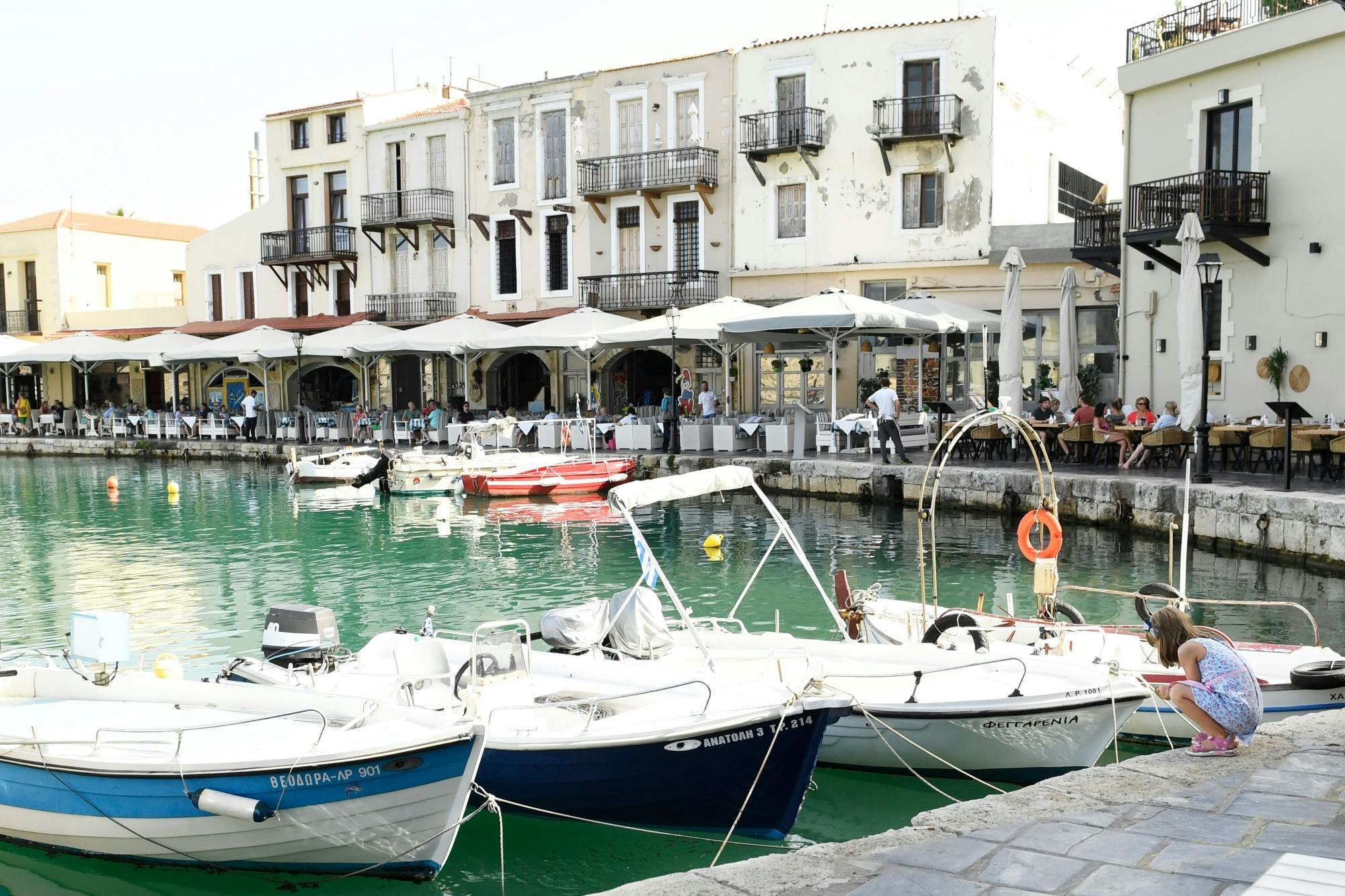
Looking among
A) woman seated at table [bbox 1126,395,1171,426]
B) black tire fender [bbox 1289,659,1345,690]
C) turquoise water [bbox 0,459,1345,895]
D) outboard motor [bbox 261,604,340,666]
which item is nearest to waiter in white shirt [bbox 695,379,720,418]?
turquoise water [bbox 0,459,1345,895]

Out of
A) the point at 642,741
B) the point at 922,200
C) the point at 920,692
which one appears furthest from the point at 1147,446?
the point at 642,741

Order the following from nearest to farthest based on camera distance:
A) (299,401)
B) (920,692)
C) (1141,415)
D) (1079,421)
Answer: (920,692) → (1141,415) → (1079,421) → (299,401)

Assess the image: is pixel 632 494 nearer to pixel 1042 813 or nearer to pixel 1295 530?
pixel 1042 813

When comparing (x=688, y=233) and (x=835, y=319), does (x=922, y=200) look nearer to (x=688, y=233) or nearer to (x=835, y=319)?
(x=688, y=233)

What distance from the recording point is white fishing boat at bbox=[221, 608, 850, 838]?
306 inches

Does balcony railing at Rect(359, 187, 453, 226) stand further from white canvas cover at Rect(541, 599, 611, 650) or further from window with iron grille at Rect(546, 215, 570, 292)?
white canvas cover at Rect(541, 599, 611, 650)

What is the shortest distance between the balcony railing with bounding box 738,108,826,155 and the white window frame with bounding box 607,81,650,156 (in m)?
3.50

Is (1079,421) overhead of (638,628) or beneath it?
overhead

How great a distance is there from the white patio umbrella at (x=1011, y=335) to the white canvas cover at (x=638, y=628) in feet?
46.4

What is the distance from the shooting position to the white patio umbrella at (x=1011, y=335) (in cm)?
2264

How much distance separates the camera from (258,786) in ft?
23.4

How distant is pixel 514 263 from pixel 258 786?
32792 mm

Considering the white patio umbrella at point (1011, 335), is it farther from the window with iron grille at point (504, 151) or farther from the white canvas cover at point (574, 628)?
the window with iron grille at point (504, 151)

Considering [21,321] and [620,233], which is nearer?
[620,233]
